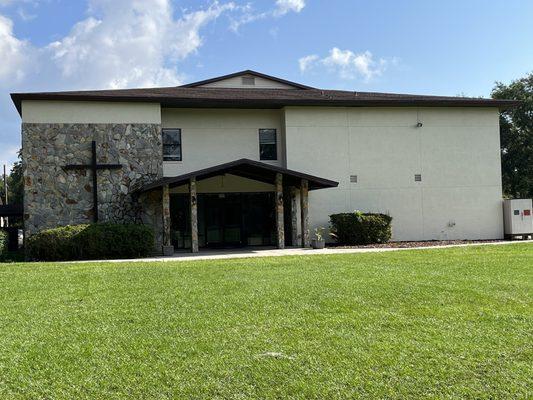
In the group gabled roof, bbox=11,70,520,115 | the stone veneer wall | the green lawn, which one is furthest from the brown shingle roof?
the green lawn

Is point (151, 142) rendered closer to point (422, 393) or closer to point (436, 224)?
point (436, 224)

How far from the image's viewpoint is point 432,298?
24.1 feet

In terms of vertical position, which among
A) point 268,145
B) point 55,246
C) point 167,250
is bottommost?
point 167,250

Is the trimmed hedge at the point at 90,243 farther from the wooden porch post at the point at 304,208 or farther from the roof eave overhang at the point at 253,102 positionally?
the wooden porch post at the point at 304,208

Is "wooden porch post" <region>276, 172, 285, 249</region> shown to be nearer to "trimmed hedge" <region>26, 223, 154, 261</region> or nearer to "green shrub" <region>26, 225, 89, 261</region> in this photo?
"trimmed hedge" <region>26, 223, 154, 261</region>

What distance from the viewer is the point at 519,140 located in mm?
34750

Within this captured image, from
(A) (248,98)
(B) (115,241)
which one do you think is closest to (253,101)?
(A) (248,98)

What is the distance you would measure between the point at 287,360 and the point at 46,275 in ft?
25.5

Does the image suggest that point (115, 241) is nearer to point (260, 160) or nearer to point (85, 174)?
point (85, 174)

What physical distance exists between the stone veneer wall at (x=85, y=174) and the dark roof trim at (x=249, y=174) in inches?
32.2

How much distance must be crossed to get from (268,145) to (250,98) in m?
2.32

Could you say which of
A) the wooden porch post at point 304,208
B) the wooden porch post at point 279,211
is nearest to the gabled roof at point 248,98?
the wooden porch post at point 279,211

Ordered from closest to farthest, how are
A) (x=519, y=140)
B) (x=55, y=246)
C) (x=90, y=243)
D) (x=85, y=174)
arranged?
1. (x=55, y=246)
2. (x=90, y=243)
3. (x=85, y=174)
4. (x=519, y=140)

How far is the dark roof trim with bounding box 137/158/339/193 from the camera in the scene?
17.6m
